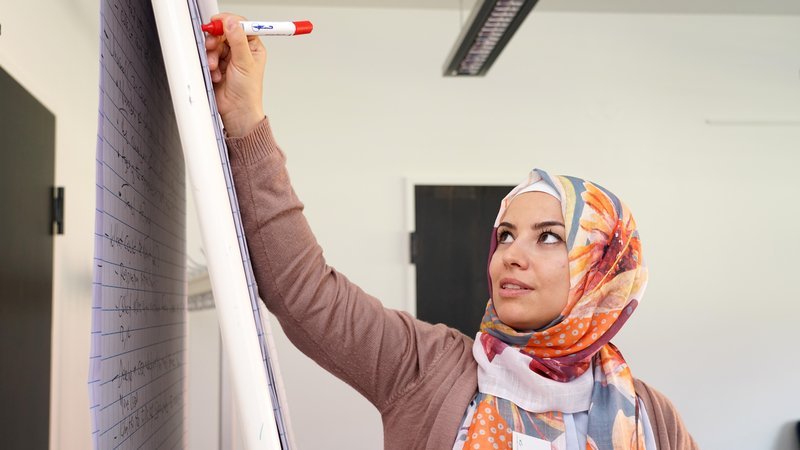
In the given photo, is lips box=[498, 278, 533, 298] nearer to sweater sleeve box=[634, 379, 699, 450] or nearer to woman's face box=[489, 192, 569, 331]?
woman's face box=[489, 192, 569, 331]

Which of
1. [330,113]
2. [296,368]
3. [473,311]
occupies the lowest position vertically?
[296,368]

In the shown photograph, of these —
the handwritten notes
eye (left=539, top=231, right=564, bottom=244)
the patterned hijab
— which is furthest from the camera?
eye (left=539, top=231, right=564, bottom=244)

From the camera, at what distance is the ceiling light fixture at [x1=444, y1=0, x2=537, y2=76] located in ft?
8.71

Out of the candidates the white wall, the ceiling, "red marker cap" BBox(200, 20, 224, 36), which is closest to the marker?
"red marker cap" BBox(200, 20, 224, 36)

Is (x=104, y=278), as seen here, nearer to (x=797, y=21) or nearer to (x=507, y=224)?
(x=507, y=224)

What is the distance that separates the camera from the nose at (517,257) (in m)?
1.14

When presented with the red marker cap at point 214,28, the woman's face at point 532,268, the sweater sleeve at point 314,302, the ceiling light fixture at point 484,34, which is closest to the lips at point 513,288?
the woman's face at point 532,268

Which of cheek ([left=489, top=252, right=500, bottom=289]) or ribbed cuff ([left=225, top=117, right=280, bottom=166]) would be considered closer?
ribbed cuff ([left=225, top=117, right=280, bottom=166])

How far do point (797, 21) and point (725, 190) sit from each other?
47.6 inches

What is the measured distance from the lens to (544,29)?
173 inches

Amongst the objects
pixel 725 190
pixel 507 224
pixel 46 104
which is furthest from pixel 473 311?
pixel 507 224

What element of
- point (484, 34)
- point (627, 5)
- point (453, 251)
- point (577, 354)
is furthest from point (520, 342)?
point (627, 5)

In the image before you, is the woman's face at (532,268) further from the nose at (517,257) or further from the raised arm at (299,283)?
the raised arm at (299,283)

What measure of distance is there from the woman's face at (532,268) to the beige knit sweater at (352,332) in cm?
10
